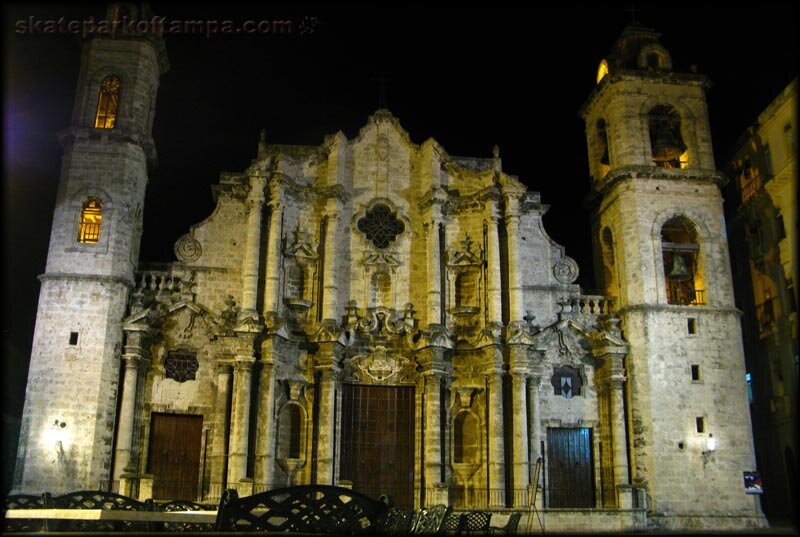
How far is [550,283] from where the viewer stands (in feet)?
92.3

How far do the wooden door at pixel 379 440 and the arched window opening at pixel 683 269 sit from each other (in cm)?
1006

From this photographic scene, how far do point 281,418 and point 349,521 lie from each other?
1618 centimetres

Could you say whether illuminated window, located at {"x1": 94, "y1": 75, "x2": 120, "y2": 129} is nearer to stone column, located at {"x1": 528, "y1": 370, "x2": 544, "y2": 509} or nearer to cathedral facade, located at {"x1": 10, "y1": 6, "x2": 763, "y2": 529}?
cathedral facade, located at {"x1": 10, "y1": 6, "x2": 763, "y2": 529}

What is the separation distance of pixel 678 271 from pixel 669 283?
1437 millimetres

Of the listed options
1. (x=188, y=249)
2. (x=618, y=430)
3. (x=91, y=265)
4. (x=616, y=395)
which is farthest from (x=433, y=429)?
(x=91, y=265)

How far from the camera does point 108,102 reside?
2711 cm

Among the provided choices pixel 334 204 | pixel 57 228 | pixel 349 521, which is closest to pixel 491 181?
pixel 334 204

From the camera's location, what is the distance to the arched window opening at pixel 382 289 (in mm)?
27953

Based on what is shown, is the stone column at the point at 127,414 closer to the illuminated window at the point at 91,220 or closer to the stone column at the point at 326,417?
the illuminated window at the point at 91,220

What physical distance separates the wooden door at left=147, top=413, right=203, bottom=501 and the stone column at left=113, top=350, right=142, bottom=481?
3.15 feet

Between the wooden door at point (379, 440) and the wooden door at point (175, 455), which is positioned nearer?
the wooden door at point (175, 455)

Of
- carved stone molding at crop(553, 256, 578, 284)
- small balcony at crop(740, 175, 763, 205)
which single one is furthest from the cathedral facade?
small balcony at crop(740, 175, 763, 205)

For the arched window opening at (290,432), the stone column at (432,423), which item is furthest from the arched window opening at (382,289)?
the arched window opening at (290,432)

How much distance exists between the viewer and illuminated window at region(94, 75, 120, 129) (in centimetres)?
2680
